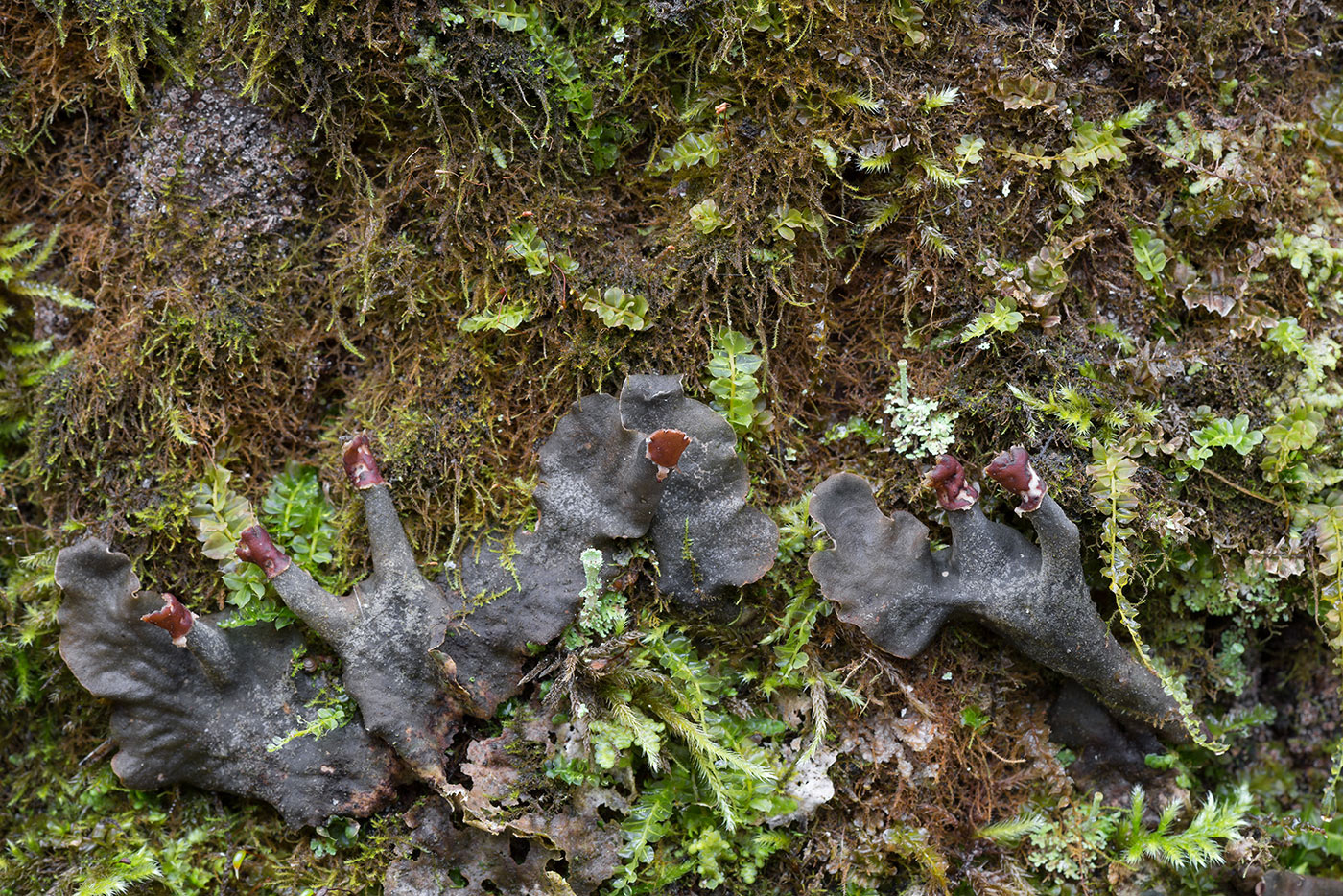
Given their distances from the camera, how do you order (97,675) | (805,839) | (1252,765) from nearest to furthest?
(97,675) < (805,839) < (1252,765)

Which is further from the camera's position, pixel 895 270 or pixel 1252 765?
pixel 1252 765

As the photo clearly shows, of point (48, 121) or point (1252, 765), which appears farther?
point (1252, 765)

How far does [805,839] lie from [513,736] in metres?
1.21

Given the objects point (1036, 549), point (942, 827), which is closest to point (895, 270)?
point (1036, 549)

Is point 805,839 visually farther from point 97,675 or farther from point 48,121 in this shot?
point 48,121

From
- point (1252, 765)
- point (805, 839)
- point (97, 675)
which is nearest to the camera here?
point (97, 675)

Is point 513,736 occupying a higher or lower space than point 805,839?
higher

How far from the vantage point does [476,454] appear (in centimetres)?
355

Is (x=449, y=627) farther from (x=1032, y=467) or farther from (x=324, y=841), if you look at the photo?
(x=1032, y=467)

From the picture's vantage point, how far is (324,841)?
3439 millimetres

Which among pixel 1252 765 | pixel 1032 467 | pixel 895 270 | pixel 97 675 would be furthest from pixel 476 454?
pixel 1252 765

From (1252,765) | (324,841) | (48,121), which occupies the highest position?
(48,121)

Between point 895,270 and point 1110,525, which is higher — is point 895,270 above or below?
above

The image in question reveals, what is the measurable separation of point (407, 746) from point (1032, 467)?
2510 millimetres
